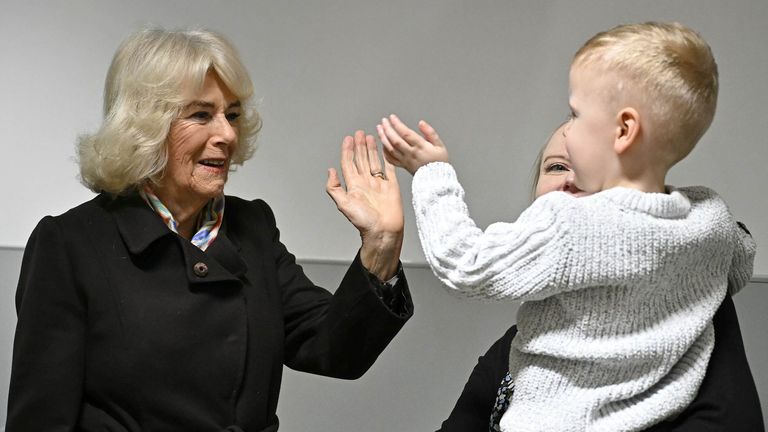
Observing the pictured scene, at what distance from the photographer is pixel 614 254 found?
129 centimetres

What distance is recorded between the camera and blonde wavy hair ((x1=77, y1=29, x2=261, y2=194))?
1892mm

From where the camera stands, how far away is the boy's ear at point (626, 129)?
1.30m

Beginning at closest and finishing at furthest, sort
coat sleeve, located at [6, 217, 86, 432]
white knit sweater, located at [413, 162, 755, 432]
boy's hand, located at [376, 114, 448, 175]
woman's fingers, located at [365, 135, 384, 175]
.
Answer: white knit sweater, located at [413, 162, 755, 432], boy's hand, located at [376, 114, 448, 175], coat sleeve, located at [6, 217, 86, 432], woman's fingers, located at [365, 135, 384, 175]

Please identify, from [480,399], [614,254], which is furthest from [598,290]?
[480,399]

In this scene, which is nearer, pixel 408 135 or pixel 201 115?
pixel 408 135

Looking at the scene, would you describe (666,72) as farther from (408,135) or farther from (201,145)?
(201,145)

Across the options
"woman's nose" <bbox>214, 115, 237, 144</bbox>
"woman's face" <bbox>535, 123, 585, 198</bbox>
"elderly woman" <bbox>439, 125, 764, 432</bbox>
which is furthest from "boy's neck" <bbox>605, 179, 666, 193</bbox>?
"woman's nose" <bbox>214, 115, 237, 144</bbox>

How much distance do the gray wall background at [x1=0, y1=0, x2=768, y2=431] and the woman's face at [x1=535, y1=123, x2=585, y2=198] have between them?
114cm

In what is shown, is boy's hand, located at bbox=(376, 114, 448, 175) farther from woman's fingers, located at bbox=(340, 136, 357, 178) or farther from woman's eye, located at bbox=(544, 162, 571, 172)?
woman's eye, located at bbox=(544, 162, 571, 172)

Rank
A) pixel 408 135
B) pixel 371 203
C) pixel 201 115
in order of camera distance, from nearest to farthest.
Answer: pixel 408 135 < pixel 371 203 < pixel 201 115

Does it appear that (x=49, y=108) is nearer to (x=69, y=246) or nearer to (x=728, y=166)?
(x=69, y=246)

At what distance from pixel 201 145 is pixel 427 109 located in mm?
1357

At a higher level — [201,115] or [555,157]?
[201,115]

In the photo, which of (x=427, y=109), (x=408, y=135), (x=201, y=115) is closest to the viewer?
(x=408, y=135)
